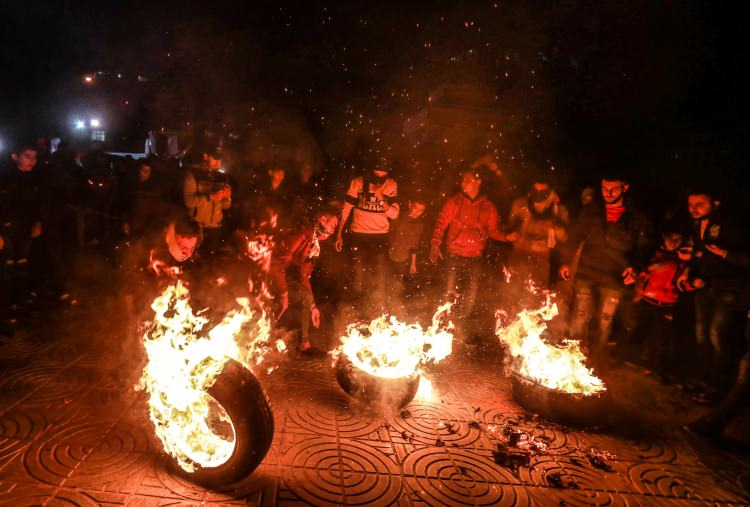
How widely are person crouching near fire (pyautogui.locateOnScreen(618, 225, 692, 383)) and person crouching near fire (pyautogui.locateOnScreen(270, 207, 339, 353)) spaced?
5068 mm

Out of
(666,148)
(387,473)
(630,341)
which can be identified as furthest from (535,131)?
(387,473)

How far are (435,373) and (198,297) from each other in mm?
3609

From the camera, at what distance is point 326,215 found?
654cm

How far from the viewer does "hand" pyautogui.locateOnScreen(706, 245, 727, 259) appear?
6.44 m

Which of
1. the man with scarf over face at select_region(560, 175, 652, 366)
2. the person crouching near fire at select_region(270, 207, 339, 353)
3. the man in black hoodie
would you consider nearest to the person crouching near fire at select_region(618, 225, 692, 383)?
the man with scarf over face at select_region(560, 175, 652, 366)

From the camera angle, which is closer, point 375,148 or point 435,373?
point 435,373

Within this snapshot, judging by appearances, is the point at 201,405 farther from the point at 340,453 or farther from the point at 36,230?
the point at 36,230

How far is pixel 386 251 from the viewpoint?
836 centimetres

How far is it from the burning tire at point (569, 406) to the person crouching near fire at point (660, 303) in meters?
2.62

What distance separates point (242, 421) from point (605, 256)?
20.0ft

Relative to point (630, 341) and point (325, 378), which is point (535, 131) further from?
point (325, 378)

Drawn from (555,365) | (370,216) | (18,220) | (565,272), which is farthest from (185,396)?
(565,272)

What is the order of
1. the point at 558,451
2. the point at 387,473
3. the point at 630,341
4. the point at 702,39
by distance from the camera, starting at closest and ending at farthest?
the point at 387,473
the point at 558,451
the point at 630,341
the point at 702,39

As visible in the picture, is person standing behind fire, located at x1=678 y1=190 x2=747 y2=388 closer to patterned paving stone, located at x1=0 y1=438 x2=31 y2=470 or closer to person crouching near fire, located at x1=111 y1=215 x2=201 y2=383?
person crouching near fire, located at x1=111 y1=215 x2=201 y2=383
